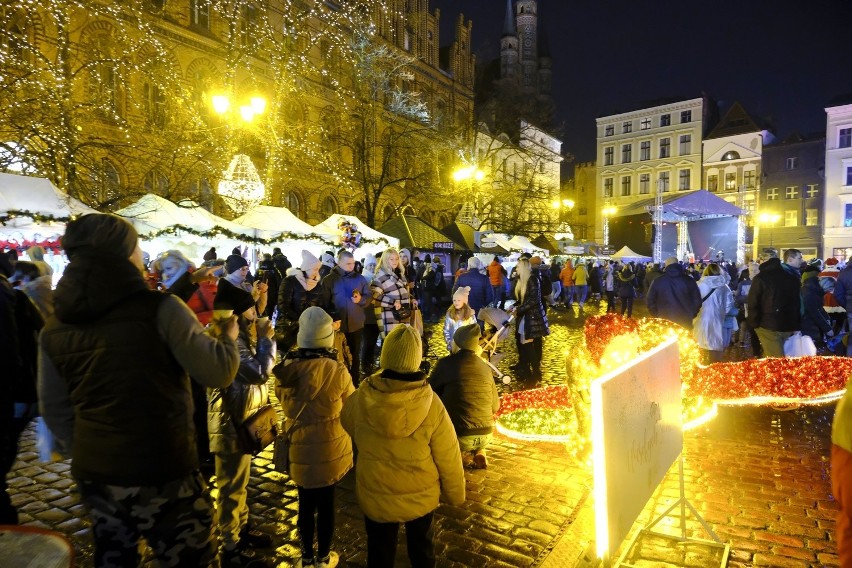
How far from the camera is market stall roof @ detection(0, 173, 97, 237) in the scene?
34.8ft

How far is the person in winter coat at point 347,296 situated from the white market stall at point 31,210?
5.69 metres

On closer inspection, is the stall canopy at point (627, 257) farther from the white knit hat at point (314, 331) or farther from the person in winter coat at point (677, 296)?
the white knit hat at point (314, 331)

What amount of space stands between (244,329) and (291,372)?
0.58 meters

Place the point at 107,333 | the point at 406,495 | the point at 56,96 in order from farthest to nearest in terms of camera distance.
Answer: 1. the point at 56,96
2. the point at 406,495
3. the point at 107,333

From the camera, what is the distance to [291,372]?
344cm

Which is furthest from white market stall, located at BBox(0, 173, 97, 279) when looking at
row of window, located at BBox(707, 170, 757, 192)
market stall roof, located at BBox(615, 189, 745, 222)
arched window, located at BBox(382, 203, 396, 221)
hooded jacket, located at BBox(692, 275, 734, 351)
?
row of window, located at BBox(707, 170, 757, 192)

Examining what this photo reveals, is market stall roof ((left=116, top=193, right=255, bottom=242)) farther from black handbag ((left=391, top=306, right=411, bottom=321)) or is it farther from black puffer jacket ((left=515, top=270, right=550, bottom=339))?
black puffer jacket ((left=515, top=270, right=550, bottom=339))

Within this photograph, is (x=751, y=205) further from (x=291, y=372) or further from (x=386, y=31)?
(x=291, y=372)

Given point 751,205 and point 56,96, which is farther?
point 751,205

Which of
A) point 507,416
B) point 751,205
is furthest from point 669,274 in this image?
point 751,205

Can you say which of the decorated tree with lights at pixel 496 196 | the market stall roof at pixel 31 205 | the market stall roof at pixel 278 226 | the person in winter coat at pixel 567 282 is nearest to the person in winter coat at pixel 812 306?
the market stall roof at pixel 278 226

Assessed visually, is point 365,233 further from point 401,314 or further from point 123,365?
point 123,365

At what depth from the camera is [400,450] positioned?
2848 millimetres

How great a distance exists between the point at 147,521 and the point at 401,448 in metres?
1.18
